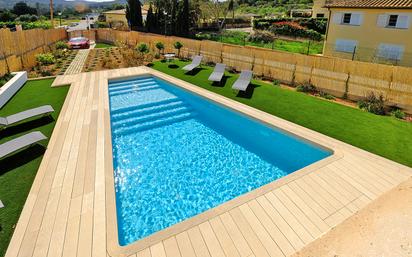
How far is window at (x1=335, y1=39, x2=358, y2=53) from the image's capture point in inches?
776

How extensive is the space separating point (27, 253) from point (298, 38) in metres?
36.6

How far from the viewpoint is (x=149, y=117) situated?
1021cm

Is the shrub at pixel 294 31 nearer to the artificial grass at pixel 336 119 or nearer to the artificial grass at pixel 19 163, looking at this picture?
the artificial grass at pixel 336 119

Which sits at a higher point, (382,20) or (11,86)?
(382,20)

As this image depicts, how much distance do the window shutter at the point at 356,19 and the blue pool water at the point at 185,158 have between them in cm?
1550

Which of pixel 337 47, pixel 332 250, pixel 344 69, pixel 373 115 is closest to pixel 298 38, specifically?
pixel 337 47

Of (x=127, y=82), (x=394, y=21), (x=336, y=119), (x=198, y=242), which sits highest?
(x=394, y=21)

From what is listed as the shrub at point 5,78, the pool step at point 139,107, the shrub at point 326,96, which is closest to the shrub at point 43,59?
the shrub at point 5,78

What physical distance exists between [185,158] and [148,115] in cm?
371

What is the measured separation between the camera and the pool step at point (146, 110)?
10.1 metres

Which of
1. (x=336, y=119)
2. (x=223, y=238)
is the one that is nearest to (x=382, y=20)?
(x=336, y=119)

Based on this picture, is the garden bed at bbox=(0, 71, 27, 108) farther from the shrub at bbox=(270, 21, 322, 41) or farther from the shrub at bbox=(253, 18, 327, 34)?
the shrub at bbox=(253, 18, 327, 34)

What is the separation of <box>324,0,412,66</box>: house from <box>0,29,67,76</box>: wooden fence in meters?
20.0

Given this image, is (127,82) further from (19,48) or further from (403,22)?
(403,22)
